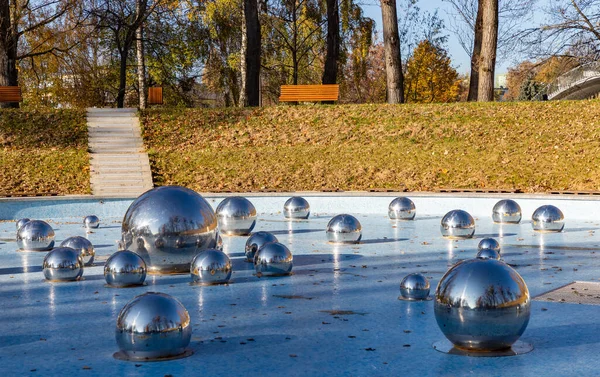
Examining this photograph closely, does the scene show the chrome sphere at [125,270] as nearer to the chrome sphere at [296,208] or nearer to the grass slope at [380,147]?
the chrome sphere at [296,208]

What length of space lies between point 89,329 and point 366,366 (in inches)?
111

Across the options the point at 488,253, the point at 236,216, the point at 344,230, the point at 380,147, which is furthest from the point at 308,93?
the point at 488,253

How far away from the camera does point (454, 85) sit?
60938 mm

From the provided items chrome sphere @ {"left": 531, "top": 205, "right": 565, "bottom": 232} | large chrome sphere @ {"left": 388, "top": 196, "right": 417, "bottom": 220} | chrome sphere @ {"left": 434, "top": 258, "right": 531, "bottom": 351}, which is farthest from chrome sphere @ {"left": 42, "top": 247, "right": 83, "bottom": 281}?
chrome sphere @ {"left": 531, "top": 205, "right": 565, "bottom": 232}

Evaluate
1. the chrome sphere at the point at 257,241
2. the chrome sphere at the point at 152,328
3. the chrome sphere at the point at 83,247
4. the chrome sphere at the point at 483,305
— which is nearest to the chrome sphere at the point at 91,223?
the chrome sphere at the point at 83,247

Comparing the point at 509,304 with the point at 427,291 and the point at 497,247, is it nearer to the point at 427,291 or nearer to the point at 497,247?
the point at 427,291

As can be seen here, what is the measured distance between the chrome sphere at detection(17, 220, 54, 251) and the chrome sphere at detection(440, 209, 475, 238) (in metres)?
6.80

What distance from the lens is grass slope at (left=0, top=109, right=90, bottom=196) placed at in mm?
22734

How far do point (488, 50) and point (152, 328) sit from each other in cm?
2687

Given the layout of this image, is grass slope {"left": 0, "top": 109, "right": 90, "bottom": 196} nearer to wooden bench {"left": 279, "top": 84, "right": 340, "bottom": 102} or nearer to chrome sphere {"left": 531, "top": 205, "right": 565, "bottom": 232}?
wooden bench {"left": 279, "top": 84, "right": 340, "bottom": 102}

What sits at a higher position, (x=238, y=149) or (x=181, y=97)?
(x=181, y=97)

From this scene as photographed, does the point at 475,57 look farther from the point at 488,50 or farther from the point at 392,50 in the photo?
A: the point at 392,50

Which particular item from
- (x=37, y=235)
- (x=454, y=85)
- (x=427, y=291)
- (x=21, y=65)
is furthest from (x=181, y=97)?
(x=427, y=291)

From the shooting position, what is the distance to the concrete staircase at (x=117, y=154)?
75.4 feet
